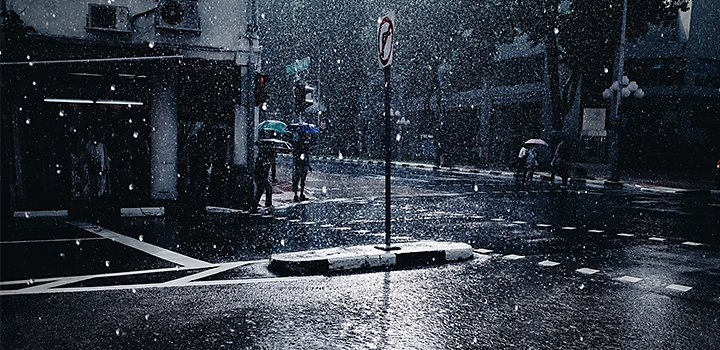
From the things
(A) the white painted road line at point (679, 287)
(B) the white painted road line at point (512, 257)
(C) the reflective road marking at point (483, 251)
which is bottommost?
(C) the reflective road marking at point (483, 251)

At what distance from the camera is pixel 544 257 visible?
7766 millimetres

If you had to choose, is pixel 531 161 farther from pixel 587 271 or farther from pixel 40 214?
pixel 40 214

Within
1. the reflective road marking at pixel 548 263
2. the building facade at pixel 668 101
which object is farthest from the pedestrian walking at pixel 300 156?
the building facade at pixel 668 101

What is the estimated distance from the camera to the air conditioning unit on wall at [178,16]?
13516 millimetres

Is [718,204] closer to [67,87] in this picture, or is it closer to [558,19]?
[558,19]

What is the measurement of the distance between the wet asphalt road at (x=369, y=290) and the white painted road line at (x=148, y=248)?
4.1 inches

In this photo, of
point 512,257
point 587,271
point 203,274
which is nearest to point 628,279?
point 587,271

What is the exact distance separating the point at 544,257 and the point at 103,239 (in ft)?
22.8

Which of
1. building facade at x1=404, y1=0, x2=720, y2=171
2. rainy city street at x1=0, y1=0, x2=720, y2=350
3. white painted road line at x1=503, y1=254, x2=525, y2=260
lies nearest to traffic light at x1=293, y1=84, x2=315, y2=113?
rainy city street at x1=0, y1=0, x2=720, y2=350

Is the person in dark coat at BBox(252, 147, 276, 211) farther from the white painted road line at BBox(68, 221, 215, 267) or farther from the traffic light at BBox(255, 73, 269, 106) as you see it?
the white painted road line at BBox(68, 221, 215, 267)

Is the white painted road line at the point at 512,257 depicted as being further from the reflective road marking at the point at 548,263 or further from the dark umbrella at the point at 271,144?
the dark umbrella at the point at 271,144

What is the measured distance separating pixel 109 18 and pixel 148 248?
7.26 m

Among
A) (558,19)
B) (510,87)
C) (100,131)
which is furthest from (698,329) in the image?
(510,87)

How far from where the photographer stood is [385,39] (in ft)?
23.9
